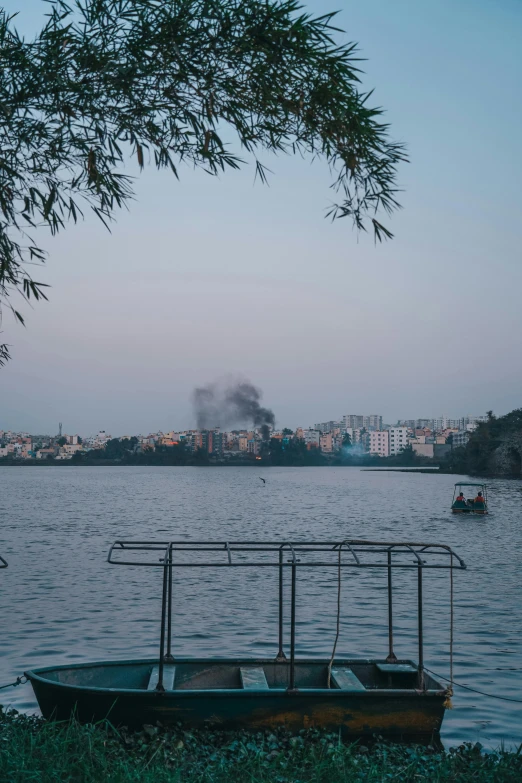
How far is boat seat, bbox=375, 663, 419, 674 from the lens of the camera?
9.78 meters

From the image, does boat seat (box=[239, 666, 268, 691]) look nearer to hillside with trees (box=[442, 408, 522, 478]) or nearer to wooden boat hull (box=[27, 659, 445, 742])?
wooden boat hull (box=[27, 659, 445, 742])

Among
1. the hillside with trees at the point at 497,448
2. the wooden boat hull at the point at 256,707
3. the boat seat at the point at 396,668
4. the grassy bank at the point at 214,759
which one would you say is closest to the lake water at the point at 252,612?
the boat seat at the point at 396,668

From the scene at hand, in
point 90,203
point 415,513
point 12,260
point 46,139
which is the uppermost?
point 46,139

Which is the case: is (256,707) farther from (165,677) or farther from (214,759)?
(165,677)

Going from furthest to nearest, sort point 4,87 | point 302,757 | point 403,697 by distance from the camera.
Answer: point 403,697
point 302,757
point 4,87

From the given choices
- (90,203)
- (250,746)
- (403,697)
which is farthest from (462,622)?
(90,203)

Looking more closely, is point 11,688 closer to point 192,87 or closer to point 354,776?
point 354,776

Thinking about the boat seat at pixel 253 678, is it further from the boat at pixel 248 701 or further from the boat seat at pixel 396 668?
the boat seat at pixel 396 668

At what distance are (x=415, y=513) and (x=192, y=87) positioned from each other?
5797 centimetres

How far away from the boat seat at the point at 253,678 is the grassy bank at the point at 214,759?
601mm


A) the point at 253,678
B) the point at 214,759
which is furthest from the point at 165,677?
the point at 214,759

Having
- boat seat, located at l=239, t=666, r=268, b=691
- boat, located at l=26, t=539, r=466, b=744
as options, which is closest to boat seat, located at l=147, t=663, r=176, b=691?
boat, located at l=26, t=539, r=466, b=744

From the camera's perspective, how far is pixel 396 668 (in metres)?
9.89

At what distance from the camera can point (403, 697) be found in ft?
29.5
